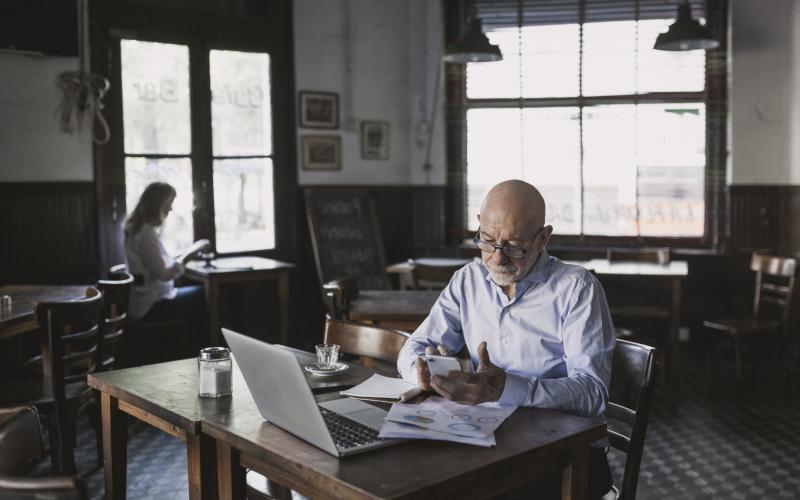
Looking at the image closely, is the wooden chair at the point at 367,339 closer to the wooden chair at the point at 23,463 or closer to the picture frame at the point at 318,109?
the wooden chair at the point at 23,463

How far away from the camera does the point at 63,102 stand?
5.66 metres

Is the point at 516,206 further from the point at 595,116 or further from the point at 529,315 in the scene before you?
the point at 595,116

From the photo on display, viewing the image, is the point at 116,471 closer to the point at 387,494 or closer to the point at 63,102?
the point at 387,494

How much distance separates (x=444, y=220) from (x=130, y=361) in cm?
308

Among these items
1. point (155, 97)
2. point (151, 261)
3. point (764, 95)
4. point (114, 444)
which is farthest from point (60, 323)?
point (764, 95)

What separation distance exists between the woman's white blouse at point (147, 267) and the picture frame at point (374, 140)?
233 centimetres

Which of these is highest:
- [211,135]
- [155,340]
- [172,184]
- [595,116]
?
[595,116]

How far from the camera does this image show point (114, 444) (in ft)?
8.23

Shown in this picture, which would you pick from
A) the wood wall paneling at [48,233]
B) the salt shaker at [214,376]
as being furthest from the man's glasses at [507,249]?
the wood wall paneling at [48,233]

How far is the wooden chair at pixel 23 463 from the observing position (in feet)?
4.55

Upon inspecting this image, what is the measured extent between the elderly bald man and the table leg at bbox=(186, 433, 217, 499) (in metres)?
0.56

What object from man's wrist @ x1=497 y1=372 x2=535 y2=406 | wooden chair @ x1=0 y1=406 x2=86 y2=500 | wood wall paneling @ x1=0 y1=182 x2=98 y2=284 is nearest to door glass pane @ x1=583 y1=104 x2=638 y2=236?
wood wall paneling @ x1=0 y1=182 x2=98 y2=284

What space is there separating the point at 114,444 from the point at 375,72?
541 cm

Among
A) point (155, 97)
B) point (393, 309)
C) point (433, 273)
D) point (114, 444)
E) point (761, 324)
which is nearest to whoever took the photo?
point (114, 444)
